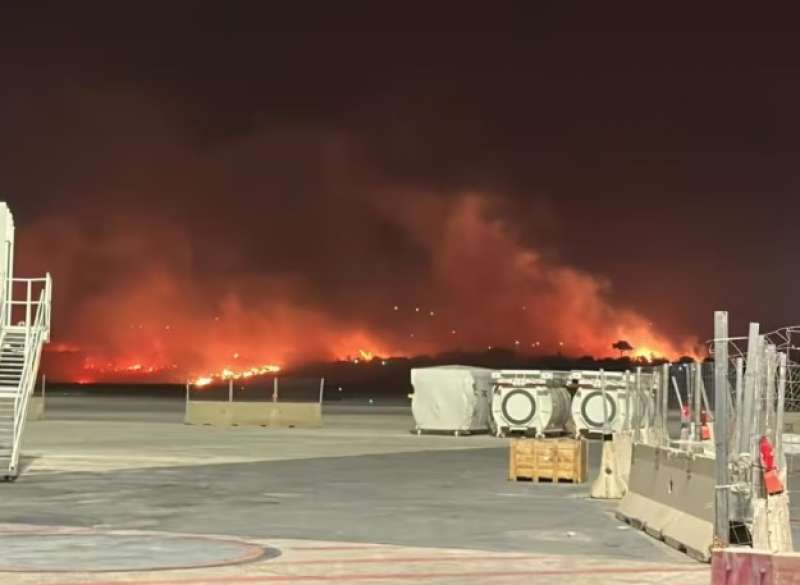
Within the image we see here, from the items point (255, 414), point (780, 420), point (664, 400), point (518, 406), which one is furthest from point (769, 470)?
point (255, 414)

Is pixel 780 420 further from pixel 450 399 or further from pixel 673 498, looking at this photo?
pixel 450 399

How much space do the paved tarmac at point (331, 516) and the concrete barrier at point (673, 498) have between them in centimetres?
31

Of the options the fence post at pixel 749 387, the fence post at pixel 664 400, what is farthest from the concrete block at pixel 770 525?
the fence post at pixel 664 400

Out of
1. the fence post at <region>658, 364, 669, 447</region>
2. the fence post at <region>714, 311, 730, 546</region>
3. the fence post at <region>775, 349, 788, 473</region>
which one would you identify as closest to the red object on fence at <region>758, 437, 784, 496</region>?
the fence post at <region>714, 311, 730, 546</region>

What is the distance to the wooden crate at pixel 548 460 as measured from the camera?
25297mm

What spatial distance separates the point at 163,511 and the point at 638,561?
321 inches

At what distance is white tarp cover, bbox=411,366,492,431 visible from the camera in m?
46.8

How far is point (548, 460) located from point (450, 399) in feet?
70.9

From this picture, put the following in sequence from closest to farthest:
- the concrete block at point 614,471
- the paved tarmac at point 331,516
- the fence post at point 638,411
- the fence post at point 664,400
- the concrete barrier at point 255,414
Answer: the paved tarmac at point 331,516 → the fence post at point 664,400 → the fence post at point 638,411 → the concrete block at point 614,471 → the concrete barrier at point 255,414

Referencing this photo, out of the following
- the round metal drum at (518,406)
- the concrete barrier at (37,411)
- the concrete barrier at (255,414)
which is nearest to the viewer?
the round metal drum at (518,406)

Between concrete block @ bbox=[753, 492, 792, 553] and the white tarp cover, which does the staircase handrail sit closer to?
concrete block @ bbox=[753, 492, 792, 553]

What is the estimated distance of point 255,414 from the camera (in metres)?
53.0

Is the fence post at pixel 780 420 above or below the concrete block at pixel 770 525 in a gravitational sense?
above

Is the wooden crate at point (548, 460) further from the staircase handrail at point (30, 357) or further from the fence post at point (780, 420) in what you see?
the fence post at point (780, 420)
